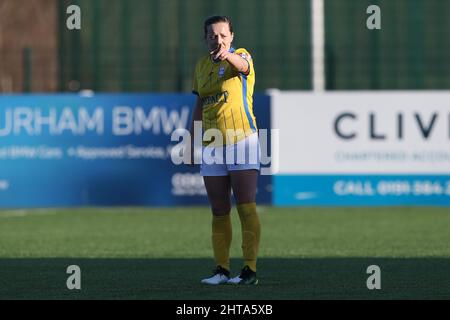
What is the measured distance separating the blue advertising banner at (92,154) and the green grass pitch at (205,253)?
0.96 feet

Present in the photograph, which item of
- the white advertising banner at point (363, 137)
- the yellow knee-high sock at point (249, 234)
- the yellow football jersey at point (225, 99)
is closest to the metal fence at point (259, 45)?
the white advertising banner at point (363, 137)

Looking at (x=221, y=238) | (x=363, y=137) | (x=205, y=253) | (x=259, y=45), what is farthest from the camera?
(x=259, y=45)

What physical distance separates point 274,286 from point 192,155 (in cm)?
129

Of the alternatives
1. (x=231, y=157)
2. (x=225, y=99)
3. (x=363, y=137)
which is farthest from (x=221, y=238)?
(x=363, y=137)

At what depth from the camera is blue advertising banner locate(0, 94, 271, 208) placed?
65.6ft

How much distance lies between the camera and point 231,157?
33.4 feet

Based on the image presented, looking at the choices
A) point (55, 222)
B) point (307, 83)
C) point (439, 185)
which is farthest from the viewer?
point (307, 83)

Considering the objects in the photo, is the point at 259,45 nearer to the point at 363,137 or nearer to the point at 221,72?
the point at 363,137

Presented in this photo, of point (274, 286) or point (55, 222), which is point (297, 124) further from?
point (274, 286)

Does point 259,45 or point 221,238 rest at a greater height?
point 259,45

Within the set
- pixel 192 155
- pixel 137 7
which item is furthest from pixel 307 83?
pixel 192 155

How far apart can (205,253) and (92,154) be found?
719cm

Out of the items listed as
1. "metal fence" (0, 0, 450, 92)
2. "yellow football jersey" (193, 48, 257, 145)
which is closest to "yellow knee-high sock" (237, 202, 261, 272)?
"yellow football jersey" (193, 48, 257, 145)

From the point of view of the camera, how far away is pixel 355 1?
23.2 metres
